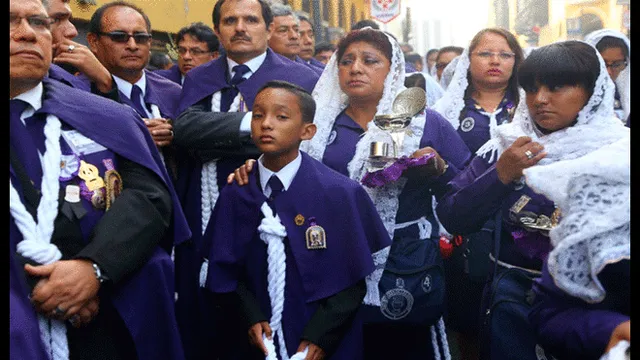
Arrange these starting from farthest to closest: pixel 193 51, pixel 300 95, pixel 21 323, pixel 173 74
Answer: pixel 193 51 → pixel 173 74 → pixel 300 95 → pixel 21 323

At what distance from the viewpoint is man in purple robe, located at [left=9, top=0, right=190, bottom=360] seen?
2.15m

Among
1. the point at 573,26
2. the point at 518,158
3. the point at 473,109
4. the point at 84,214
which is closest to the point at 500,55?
the point at 473,109

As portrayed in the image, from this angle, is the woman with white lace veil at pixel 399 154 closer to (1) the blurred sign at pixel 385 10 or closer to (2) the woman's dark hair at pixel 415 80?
(2) the woman's dark hair at pixel 415 80

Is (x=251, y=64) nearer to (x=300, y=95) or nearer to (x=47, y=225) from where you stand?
(x=300, y=95)

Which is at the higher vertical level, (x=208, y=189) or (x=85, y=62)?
(x=85, y=62)

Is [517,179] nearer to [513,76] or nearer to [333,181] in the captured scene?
[333,181]

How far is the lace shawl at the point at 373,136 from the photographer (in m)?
3.31

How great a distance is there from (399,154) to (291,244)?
737mm

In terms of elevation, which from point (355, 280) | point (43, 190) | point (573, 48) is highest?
point (573, 48)

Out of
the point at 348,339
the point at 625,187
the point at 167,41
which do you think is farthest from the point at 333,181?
the point at 167,41

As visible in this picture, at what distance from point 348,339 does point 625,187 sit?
4.72 ft

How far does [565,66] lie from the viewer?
2.49m

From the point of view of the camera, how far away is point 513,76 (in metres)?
4.62

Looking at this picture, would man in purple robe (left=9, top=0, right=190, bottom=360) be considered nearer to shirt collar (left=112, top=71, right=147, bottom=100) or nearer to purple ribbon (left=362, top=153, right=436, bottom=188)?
purple ribbon (left=362, top=153, right=436, bottom=188)
